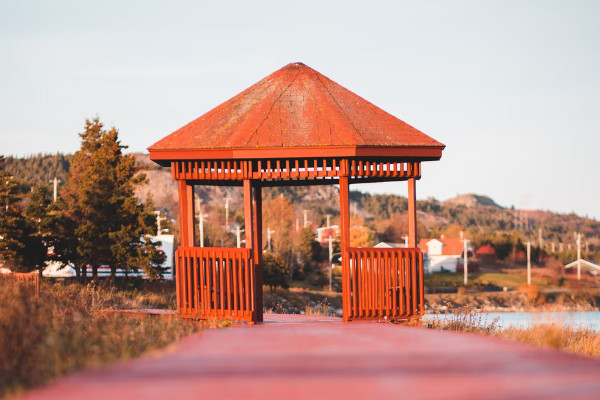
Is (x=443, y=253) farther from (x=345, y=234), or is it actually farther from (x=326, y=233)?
(x=345, y=234)

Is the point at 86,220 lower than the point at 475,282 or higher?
higher

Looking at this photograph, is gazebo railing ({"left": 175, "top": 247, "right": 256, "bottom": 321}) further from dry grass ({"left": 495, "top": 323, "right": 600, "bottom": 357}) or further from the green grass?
the green grass

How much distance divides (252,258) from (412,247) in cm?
281

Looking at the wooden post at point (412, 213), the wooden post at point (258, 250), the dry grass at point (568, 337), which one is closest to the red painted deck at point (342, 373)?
the dry grass at point (568, 337)

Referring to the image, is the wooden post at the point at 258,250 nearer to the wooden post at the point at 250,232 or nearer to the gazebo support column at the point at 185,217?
the wooden post at the point at 250,232

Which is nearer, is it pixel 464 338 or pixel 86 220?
pixel 464 338

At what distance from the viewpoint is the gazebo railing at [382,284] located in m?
12.9

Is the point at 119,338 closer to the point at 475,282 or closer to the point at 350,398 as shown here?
the point at 350,398

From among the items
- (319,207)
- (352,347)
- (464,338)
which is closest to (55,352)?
(352,347)

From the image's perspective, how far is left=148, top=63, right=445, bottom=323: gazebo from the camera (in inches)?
502

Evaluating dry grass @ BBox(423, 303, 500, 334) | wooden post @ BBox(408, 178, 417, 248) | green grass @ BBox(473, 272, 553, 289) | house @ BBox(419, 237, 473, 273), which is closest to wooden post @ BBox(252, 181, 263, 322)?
wooden post @ BBox(408, 178, 417, 248)

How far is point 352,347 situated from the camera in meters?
7.60

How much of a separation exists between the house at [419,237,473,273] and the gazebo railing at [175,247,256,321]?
84.1m

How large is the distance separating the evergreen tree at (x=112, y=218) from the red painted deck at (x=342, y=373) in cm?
2513
